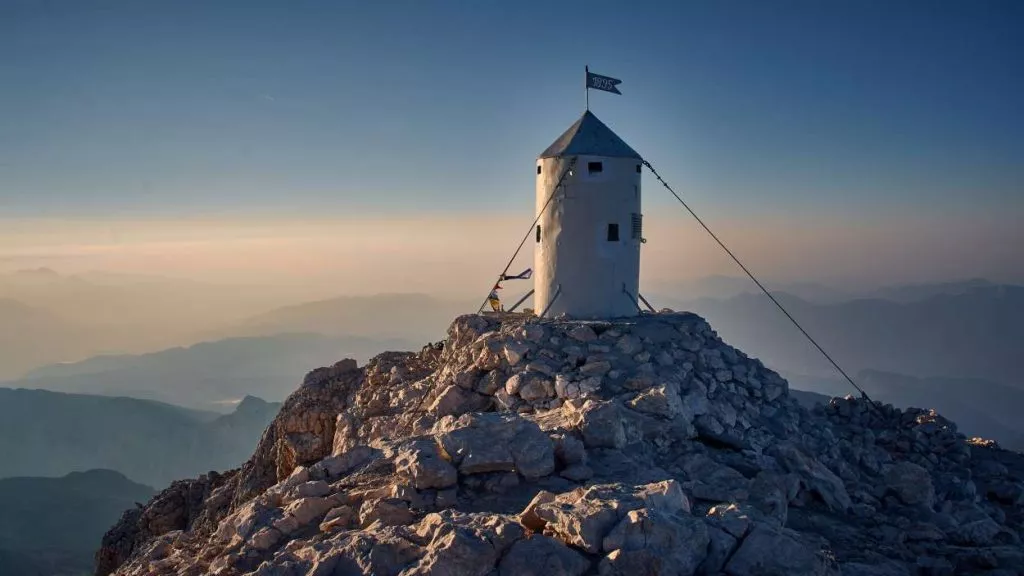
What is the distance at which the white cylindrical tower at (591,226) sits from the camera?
1898cm

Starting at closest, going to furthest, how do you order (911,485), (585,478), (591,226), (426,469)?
(426,469)
(585,478)
(911,485)
(591,226)

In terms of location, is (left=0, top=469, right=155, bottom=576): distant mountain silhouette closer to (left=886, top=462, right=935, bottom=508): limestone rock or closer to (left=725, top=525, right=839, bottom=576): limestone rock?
(left=886, top=462, right=935, bottom=508): limestone rock

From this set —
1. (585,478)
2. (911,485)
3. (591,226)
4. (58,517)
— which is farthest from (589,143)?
(58,517)

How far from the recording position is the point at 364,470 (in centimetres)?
1151

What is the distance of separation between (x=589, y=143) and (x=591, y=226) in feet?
7.83

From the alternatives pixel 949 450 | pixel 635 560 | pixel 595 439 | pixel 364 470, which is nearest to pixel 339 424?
pixel 364 470

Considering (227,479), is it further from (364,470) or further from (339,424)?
(364,470)

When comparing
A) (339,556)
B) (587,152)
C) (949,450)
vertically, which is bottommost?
(949,450)

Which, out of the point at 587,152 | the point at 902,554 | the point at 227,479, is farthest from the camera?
the point at 227,479

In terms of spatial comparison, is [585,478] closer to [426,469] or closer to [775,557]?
[426,469]

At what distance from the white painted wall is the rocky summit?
3.80ft

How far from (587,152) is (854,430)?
426 inches

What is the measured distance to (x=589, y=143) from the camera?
63.1 feet

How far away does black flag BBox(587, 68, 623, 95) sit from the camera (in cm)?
2023
